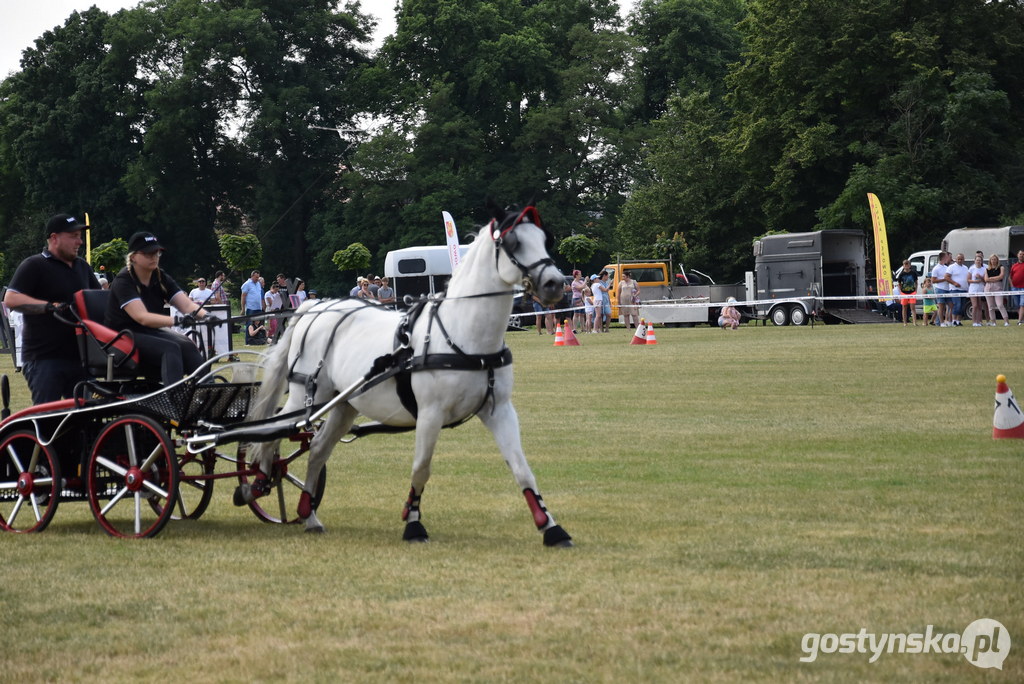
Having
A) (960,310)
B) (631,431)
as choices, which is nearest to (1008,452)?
(631,431)

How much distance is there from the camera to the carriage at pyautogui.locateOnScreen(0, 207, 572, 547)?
8.10 metres

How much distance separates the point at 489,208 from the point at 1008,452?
18.8ft

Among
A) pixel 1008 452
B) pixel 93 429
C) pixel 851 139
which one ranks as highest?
pixel 851 139

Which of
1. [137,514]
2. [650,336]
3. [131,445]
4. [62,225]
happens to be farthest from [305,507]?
[650,336]

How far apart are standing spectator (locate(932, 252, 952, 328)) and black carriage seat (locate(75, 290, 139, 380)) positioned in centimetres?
2840

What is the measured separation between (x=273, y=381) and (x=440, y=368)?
1.64 metres

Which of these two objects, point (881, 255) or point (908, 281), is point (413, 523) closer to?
point (881, 255)

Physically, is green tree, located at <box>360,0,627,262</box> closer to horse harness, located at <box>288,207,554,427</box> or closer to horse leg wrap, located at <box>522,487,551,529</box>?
horse harness, located at <box>288,207,554,427</box>

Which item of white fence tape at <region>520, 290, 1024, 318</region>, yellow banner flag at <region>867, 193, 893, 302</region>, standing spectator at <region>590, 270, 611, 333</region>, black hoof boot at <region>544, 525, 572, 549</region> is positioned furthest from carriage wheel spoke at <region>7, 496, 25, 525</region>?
yellow banner flag at <region>867, 193, 893, 302</region>

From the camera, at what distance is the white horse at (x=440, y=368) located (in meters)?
7.94

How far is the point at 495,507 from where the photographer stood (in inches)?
372

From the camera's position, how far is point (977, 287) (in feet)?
113

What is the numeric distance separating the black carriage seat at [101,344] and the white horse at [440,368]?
0.92 meters

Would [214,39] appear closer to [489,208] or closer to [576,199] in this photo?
[576,199]
